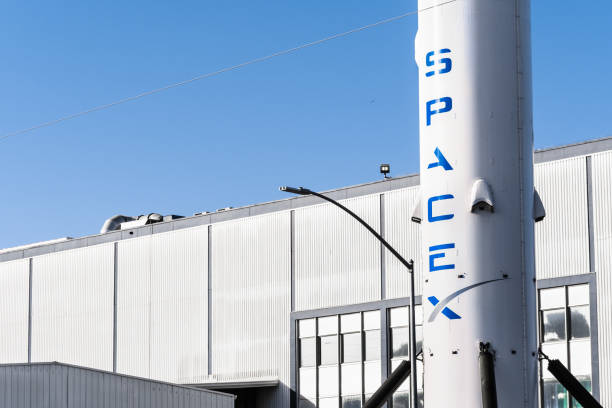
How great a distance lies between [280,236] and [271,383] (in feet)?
21.5

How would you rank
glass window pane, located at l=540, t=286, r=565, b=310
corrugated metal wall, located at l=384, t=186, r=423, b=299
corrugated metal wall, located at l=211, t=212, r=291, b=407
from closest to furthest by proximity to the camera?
glass window pane, located at l=540, t=286, r=565, b=310
corrugated metal wall, located at l=384, t=186, r=423, b=299
corrugated metal wall, located at l=211, t=212, r=291, b=407

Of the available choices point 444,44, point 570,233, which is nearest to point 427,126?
point 444,44

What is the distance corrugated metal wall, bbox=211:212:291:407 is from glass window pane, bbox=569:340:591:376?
561 inches

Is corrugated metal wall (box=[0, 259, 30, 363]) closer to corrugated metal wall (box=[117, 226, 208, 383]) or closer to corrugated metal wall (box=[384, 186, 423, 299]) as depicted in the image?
corrugated metal wall (box=[117, 226, 208, 383])

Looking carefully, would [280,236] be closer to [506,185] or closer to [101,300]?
[101,300]

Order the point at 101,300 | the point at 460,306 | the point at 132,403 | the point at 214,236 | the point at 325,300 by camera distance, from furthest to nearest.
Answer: the point at 101,300 → the point at 214,236 → the point at 325,300 → the point at 132,403 → the point at 460,306

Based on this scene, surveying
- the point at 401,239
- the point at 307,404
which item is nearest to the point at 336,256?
the point at 401,239

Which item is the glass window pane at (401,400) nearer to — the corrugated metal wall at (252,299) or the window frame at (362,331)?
the window frame at (362,331)

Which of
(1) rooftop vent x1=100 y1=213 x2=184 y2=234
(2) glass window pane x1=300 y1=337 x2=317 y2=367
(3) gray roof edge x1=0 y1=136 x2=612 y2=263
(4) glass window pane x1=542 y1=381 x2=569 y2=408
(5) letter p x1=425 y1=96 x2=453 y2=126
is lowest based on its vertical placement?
(4) glass window pane x1=542 y1=381 x2=569 y2=408

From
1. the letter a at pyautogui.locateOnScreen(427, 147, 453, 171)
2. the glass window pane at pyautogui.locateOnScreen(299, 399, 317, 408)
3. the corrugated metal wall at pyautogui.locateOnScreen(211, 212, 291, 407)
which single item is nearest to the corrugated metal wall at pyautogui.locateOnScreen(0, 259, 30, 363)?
the corrugated metal wall at pyautogui.locateOnScreen(211, 212, 291, 407)

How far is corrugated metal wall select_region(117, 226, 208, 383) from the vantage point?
185 ft

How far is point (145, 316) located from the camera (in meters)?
58.6

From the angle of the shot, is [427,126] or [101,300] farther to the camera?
[101,300]

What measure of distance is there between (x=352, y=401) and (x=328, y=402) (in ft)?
4.81
